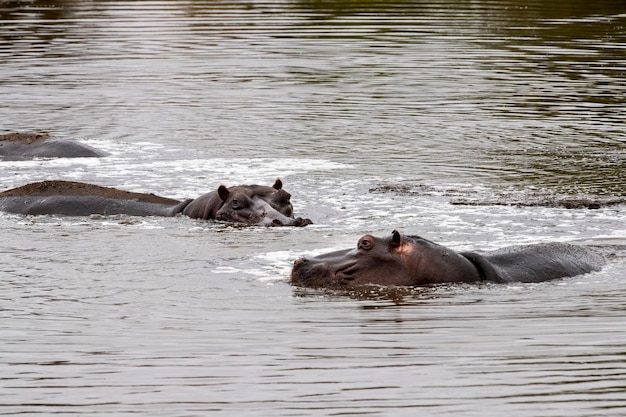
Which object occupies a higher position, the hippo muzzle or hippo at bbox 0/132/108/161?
the hippo muzzle

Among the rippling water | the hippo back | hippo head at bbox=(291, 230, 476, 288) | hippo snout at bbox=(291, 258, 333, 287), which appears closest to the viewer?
the rippling water

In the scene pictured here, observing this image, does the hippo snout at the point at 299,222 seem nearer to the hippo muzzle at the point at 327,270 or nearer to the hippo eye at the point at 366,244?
the hippo muzzle at the point at 327,270

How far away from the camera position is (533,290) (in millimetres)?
10344

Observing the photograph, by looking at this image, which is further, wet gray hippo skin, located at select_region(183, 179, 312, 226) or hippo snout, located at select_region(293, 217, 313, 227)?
wet gray hippo skin, located at select_region(183, 179, 312, 226)

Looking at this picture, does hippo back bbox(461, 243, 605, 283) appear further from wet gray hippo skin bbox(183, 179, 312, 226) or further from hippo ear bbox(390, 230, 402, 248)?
wet gray hippo skin bbox(183, 179, 312, 226)

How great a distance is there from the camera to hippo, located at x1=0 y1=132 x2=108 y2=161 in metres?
17.9

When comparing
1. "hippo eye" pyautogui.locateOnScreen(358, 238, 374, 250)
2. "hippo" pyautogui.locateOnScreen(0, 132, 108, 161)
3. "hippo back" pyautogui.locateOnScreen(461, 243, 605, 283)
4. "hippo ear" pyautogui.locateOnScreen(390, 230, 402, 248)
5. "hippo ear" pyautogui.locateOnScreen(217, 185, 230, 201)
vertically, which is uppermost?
"hippo ear" pyautogui.locateOnScreen(390, 230, 402, 248)

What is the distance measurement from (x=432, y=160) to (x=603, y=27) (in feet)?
61.9

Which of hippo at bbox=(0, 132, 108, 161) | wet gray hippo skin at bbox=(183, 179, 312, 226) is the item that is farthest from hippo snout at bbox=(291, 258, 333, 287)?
hippo at bbox=(0, 132, 108, 161)

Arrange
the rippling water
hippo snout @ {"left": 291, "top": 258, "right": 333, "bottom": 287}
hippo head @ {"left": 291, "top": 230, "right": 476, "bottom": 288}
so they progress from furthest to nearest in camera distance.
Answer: hippo snout @ {"left": 291, "top": 258, "right": 333, "bottom": 287} → hippo head @ {"left": 291, "top": 230, "right": 476, "bottom": 288} → the rippling water

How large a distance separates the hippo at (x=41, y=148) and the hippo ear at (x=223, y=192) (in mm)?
4356

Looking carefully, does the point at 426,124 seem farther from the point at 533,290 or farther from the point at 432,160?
the point at 533,290

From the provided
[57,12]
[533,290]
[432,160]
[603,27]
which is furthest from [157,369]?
[57,12]

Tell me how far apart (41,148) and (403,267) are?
871 centimetres
